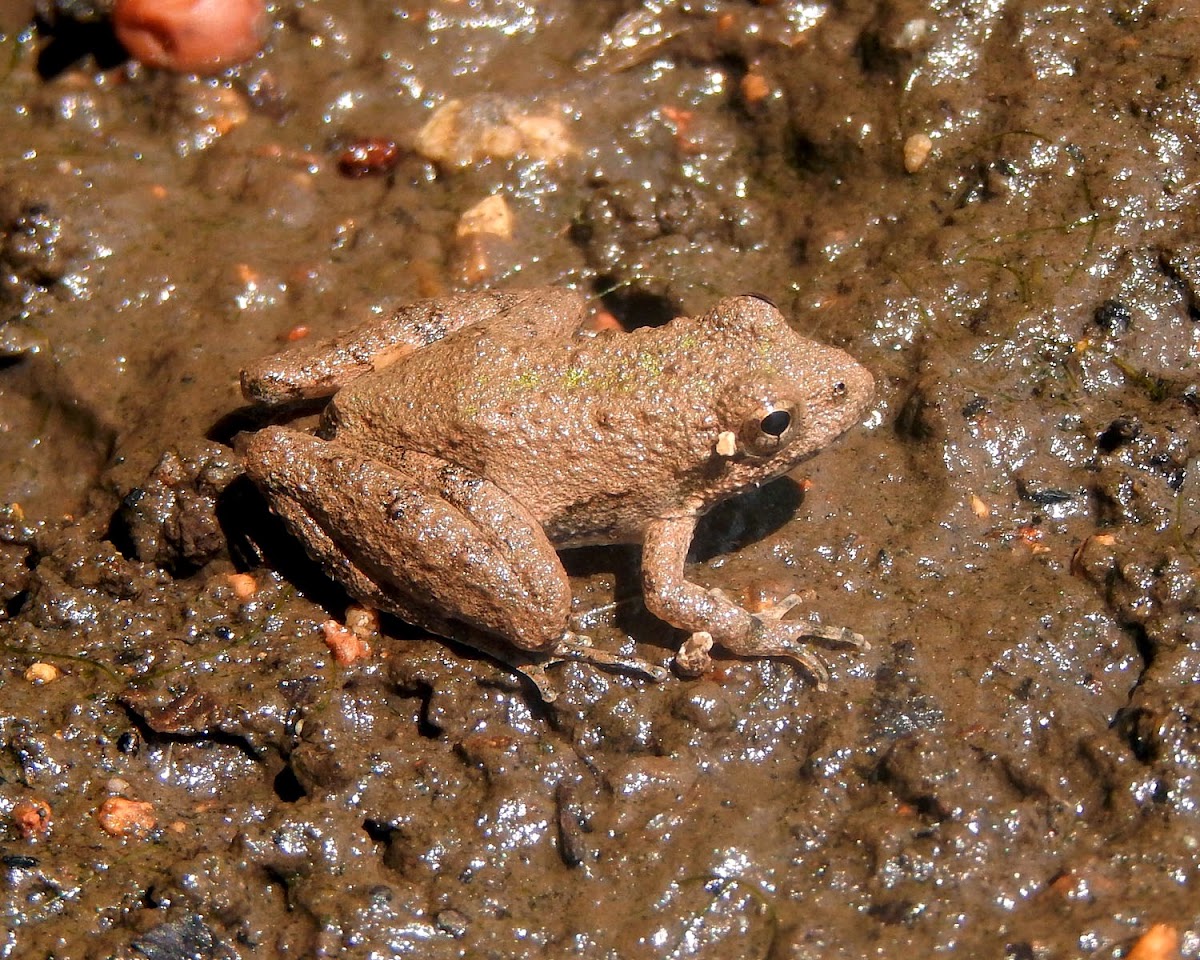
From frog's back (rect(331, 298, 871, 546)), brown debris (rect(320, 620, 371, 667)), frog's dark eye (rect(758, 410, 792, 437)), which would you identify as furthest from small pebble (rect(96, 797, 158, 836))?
frog's dark eye (rect(758, 410, 792, 437))

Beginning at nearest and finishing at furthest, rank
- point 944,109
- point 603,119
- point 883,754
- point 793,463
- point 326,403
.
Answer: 1. point 883,754
2. point 793,463
3. point 326,403
4. point 944,109
5. point 603,119

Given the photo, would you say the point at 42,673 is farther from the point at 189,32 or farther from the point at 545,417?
the point at 189,32

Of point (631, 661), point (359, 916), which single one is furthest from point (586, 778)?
point (359, 916)

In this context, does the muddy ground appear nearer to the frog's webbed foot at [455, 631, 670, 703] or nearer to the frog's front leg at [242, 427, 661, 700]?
the frog's webbed foot at [455, 631, 670, 703]

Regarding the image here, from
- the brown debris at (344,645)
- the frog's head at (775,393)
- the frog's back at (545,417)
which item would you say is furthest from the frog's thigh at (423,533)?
the frog's head at (775,393)

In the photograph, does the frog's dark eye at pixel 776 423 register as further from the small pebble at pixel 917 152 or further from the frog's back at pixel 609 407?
the small pebble at pixel 917 152

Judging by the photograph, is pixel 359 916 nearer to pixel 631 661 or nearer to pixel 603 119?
pixel 631 661

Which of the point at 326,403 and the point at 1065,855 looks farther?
the point at 326,403

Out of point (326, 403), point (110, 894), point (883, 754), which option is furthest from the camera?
point (326, 403)
